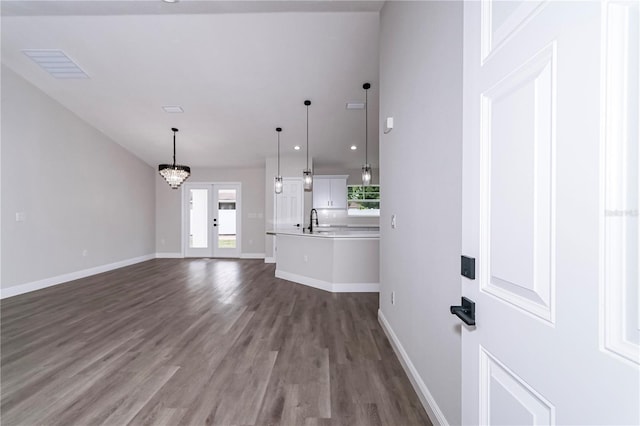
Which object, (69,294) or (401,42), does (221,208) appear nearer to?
(69,294)

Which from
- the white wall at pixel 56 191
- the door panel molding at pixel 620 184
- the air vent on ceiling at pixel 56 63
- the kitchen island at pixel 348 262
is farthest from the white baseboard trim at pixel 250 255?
the door panel molding at pixel 620 184

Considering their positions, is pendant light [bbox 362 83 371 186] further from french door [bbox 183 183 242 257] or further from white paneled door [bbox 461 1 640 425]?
french door [bbox 183 183 242 257]

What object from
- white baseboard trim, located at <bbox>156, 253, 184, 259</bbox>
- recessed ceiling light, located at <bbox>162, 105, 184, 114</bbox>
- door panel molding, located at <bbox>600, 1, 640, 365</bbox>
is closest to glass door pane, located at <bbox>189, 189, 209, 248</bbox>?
white baseboard trim, located at <bbox>156, 253, 184, 259</bbox>

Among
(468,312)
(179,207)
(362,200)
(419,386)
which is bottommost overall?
(419,386)

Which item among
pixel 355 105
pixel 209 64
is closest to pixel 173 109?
pixel 209 64

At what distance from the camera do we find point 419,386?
6.01ft

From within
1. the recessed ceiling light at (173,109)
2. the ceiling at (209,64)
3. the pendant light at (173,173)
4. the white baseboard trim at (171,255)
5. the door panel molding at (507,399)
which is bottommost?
the white baseboard trim at (171,255)

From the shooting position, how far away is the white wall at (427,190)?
1409 millimetres

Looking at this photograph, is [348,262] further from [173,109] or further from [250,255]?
[250,255]

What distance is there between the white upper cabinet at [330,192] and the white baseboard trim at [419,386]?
531 cm

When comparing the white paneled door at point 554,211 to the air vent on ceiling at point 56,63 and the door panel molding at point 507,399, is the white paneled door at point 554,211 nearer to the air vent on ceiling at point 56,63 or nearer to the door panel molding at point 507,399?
the door panel molding at point 507,399

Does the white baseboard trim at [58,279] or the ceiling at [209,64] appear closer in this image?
the ceiling at [209,64]

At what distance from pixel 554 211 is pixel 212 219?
337 inches

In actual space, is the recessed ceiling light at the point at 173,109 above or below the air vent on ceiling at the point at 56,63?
below
